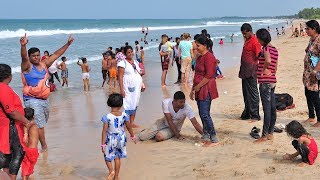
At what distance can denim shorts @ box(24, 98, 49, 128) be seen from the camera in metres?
6.17

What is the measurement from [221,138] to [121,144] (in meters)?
2.33

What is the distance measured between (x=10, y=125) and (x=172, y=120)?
3.08 metres

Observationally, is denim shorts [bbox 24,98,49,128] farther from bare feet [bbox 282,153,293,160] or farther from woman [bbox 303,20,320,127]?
woman [bbox 303,20,320,127]

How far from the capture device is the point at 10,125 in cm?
463

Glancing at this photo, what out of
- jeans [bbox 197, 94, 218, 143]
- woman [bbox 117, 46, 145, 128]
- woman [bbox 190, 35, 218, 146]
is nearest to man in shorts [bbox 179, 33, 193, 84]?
woman [bbox 117, 46, 145, 128]

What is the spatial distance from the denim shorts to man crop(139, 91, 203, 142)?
1.71 meters

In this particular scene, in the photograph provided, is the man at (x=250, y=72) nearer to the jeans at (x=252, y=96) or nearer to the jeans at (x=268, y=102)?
the jeans at (x=252, y=96)

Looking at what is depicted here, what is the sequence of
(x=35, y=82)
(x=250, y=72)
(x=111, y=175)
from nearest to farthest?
(x=111, y=175)
(x=35, y=82)
(x=250, y=72)

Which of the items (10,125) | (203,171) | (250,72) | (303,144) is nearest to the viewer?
(10,125)

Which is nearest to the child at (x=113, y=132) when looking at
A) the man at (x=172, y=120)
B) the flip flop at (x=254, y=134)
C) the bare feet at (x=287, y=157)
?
the man at (x=172, y=120)

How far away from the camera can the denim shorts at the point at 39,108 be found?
6.17 meters

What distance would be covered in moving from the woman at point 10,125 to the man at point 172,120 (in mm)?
2772

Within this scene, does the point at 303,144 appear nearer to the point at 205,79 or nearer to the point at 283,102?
the point at 205,79

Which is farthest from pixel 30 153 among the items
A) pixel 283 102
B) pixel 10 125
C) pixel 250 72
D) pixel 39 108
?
pixel 283 102
